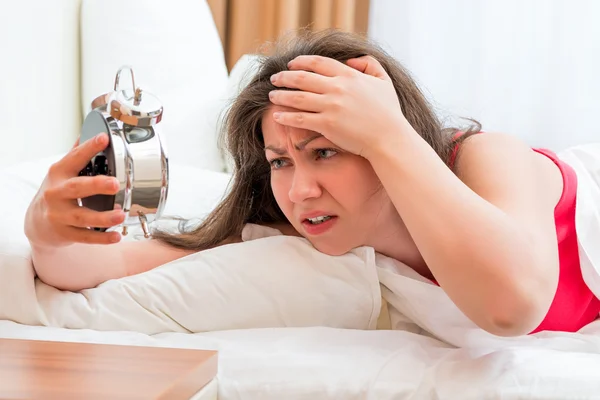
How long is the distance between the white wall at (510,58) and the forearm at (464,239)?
1.78 m

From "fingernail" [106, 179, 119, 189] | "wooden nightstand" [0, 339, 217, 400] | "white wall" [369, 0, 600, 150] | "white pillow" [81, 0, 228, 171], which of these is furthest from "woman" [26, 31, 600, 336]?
"white wall" [369, 0, 600, 150]

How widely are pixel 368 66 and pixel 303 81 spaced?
115 mm

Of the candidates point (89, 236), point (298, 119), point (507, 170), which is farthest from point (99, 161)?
point (507, 170)

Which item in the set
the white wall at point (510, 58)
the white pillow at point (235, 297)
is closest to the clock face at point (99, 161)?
the white pillow at point (235, 297)

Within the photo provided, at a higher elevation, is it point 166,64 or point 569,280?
point 166,64

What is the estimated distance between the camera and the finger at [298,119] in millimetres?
1049

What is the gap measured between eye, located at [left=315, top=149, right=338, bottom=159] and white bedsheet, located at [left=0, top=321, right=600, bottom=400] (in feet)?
0.80

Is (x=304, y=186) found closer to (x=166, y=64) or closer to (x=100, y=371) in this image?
(x=100, y=371)

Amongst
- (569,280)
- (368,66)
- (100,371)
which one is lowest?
(569,280)

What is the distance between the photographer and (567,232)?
1.29 m

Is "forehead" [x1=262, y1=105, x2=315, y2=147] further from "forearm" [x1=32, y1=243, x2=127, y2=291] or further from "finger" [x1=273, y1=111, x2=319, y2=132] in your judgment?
"forearm" [x1=32, y1=243, x2=127, y2=291]

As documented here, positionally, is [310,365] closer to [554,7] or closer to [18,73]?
[18,73]

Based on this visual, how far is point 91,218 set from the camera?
2.64 feet

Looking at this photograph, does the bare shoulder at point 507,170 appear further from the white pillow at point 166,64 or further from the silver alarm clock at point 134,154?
the white pillow at point 166,64
